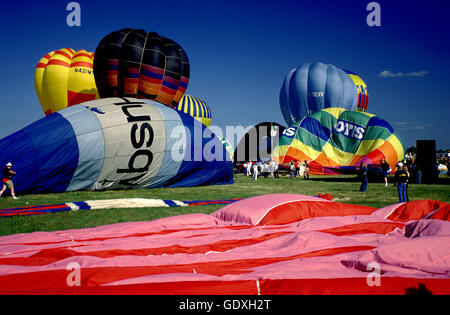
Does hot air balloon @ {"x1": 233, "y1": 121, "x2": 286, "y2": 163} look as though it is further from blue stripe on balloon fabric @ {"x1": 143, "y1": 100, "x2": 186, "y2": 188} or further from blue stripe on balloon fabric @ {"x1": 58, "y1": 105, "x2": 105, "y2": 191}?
blue stripe on balloon fabric @ {"x1": 58, "y1": 105, "x2": 105, "y2": 191}

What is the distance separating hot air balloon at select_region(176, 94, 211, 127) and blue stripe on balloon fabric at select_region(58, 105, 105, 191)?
1838 cm

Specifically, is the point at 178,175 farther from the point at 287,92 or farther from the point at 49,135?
the point at 287,92

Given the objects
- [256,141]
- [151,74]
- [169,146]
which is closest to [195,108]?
[256,141]

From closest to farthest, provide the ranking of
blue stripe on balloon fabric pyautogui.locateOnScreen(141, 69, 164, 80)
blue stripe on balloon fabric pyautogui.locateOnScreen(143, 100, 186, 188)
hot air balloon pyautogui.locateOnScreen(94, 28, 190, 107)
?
blue stripe on balloon fabric pyautogui.locateOnScreen(143, 100, 186, 188) → hot air balloon pyautogui.locateOnScreen(94, 28, 190, 107) → blue stripe on balloon fabric pyautogui.locateOnScreen(141, 69, 164, 80)

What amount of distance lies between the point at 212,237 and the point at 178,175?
11294 millimetres

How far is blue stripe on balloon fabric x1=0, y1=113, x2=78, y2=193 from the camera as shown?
12.6 meters

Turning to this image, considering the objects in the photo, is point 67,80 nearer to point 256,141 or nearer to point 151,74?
point 151,74

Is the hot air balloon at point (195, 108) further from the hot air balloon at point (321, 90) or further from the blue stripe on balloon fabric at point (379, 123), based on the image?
the blue stripe on balloon fabric at point (379, 123)

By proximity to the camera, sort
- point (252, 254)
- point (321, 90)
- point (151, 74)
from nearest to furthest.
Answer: point (252, 254), point (151, 74), point (321, 90)

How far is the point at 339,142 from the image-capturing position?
27922mm

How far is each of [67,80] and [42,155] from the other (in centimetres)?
1077

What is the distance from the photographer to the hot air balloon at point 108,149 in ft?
42.4

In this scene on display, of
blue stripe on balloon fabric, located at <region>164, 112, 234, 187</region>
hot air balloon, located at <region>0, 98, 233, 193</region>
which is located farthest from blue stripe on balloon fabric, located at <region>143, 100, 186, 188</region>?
blue stripe on balloon fabric, located at <region>164, 112, 234, 187</region>
